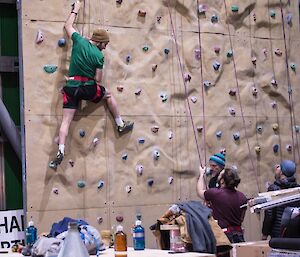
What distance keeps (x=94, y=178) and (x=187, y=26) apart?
7.23 ft

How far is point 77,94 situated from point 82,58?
387 millimetres

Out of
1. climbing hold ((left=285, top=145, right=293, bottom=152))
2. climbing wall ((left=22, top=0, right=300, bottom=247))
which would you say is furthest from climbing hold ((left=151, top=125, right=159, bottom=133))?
climbing hold ((left=285, top=145, right=293, bottom=152))

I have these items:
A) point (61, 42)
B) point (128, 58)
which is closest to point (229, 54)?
point (128, 58)

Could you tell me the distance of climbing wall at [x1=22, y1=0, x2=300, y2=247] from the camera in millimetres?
7707

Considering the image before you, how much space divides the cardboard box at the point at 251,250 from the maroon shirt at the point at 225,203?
1.75 ft

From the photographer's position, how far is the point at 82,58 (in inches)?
302

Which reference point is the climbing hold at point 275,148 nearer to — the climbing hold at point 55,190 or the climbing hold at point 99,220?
the climbing hold at point 99,220

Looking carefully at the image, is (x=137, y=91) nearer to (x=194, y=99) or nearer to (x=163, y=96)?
(x=163, y=96)

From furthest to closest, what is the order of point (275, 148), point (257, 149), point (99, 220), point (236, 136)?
point (275, 148) → point (257, 149) → point (236, 136) → point (99, 220)

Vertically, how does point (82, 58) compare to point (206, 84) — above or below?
above

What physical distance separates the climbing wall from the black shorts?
0.38 feet

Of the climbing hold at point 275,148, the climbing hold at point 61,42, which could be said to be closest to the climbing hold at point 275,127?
the climbing hold at point 275,148

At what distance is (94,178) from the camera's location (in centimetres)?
792

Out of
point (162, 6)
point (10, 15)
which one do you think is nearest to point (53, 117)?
point (10, 15)
